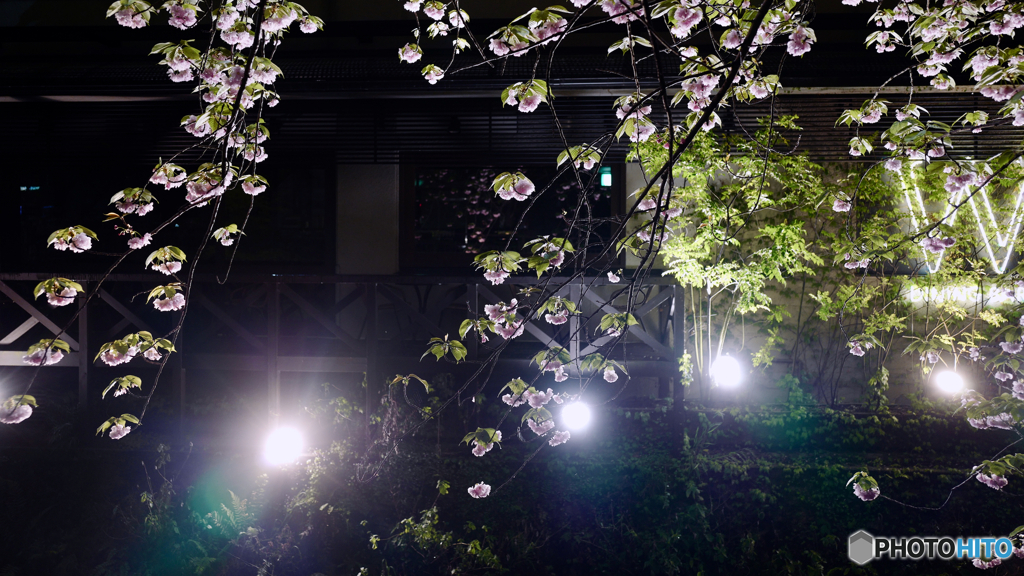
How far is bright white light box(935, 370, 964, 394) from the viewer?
5617mm

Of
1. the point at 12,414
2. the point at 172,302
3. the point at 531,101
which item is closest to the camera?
the point at 531,101

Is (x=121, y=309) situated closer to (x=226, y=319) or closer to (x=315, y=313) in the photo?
(x=226, y=319)

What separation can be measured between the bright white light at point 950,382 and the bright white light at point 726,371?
2110 mm

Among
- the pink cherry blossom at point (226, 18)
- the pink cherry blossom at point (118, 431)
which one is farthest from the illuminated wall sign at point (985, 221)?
the pink cherry blossom at point (118, 431)

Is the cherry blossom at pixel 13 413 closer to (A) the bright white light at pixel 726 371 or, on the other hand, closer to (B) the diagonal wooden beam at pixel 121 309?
(B) the diagonal wooden beam at pixel 121 309

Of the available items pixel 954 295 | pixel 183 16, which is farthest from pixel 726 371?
pixel 183 16

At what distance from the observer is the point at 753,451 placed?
4.95m

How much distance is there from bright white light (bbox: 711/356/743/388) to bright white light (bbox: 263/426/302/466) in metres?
4.08

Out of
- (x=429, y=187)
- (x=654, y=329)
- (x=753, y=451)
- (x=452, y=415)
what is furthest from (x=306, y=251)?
(x=753, y=451)

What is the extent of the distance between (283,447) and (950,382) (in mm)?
6529

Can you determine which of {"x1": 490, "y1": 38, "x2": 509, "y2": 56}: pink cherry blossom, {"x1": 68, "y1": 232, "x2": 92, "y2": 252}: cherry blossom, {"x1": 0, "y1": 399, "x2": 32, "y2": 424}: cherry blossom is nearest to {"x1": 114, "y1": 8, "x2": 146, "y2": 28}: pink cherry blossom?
{"x1": 68, "y1": 232, "x2": 92, "y2": 252}: cherry blossom

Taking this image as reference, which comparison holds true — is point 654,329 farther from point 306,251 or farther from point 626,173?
point 306,251

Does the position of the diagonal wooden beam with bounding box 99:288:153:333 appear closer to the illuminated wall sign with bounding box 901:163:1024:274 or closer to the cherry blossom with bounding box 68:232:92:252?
the cherry blossom with bounding box 68:232:92:252

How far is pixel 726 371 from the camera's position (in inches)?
222
